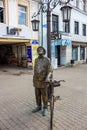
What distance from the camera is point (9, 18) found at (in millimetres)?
12383

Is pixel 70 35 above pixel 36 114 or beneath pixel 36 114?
above

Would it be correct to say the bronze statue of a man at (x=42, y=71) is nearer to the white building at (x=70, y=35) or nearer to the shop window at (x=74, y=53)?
the white building at (x=70, y=35)

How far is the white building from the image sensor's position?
16.1 metres

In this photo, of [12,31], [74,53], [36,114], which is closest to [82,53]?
[74,53]

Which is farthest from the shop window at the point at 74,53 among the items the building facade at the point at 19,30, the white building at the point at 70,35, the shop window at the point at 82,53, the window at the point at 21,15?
the window at the point at 21,15

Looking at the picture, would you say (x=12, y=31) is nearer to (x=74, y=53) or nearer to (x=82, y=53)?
(x=74, y=53)

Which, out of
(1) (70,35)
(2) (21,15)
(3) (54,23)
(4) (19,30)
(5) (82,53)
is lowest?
(5) (82,53)

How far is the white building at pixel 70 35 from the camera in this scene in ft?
52.9

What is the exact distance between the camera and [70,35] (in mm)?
18078

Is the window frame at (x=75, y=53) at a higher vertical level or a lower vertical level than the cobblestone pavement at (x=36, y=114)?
higher

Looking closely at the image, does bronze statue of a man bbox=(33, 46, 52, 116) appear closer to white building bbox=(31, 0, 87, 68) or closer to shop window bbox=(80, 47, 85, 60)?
white building bbox=(31, 0, 87, 68)

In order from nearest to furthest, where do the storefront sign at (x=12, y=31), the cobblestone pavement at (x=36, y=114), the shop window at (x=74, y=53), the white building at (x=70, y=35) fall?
the cobblestone pavement at (x=36, y=114) < the storefront sign at (x=12, y=31) < the white building at (x=70, y=35) < the shop window at (x=74, y=53)

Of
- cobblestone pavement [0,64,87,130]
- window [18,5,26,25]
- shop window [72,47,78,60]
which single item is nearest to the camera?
cobblestone pavement [0,64,87,130]

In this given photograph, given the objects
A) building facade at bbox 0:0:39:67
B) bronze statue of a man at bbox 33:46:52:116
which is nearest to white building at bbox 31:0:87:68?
building facade at bbox 0:0:39:67
